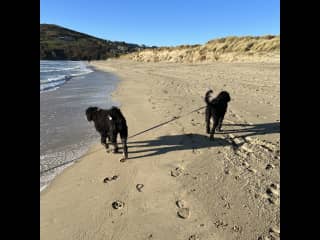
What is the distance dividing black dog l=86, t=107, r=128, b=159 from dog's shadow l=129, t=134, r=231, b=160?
0.45 metres

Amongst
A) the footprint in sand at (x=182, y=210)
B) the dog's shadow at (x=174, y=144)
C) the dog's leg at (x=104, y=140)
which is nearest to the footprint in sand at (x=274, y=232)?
the footprint in sand at (x=182, y=210)

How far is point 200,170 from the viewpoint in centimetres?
501

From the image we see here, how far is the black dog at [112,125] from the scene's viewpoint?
222 inches

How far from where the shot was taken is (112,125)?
5676 mm

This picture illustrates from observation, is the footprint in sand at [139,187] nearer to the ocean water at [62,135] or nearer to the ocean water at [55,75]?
the ocean water at [62,135]

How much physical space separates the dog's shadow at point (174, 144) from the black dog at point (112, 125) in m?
0.45

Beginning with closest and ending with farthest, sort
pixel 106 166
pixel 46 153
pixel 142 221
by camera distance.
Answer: pixel 142 221, pixel 106 166, pixel 46 153

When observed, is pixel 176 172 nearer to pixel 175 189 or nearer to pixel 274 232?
pixel 175 189

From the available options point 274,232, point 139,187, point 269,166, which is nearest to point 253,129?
point 269,166
